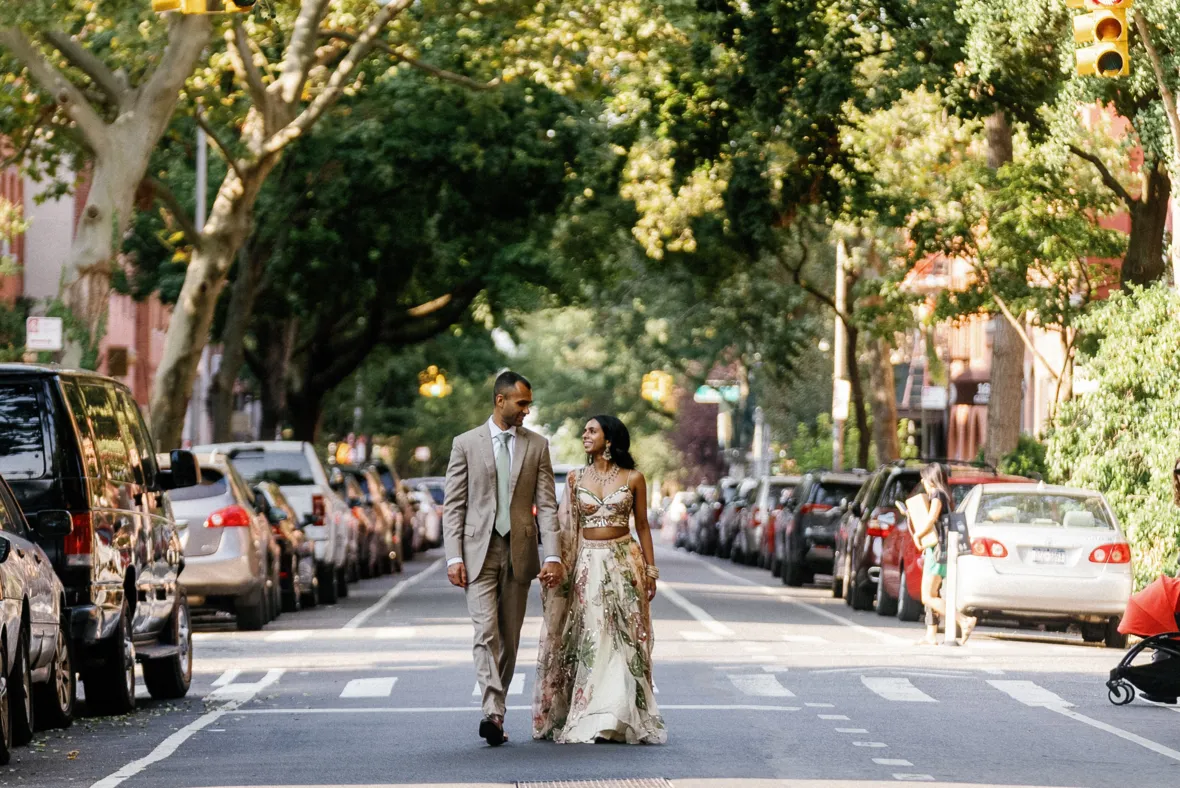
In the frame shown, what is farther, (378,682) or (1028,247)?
(1028,247)

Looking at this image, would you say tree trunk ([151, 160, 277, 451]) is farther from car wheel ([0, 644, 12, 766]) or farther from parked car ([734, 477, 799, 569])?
car wheel ([0, 644, 12, 766])

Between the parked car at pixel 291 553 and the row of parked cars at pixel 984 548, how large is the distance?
615 centimetres

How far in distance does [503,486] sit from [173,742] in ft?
7.27

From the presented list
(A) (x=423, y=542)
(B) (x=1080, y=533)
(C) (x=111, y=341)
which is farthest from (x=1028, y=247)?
(C) (x=111, y=341)

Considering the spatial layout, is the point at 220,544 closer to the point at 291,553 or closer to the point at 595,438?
the point at 291,553

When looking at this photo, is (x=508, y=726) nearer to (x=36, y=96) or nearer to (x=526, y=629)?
(x=526, y=629)

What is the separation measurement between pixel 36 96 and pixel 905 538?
12834mm

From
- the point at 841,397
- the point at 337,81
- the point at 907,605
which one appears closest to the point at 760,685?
the point at 907,605

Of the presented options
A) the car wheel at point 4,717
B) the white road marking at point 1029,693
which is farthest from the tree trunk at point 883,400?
the car wheel at point 4,717

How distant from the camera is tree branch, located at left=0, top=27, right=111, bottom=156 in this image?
91.0 feet

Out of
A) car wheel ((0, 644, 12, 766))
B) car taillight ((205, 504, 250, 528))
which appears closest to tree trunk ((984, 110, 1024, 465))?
car taillight ((205, 504, 250, 528))

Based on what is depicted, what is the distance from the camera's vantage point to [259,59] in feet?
108

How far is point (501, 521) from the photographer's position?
12.8 meters

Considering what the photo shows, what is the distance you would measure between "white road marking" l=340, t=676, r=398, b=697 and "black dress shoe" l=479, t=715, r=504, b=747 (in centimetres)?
346
